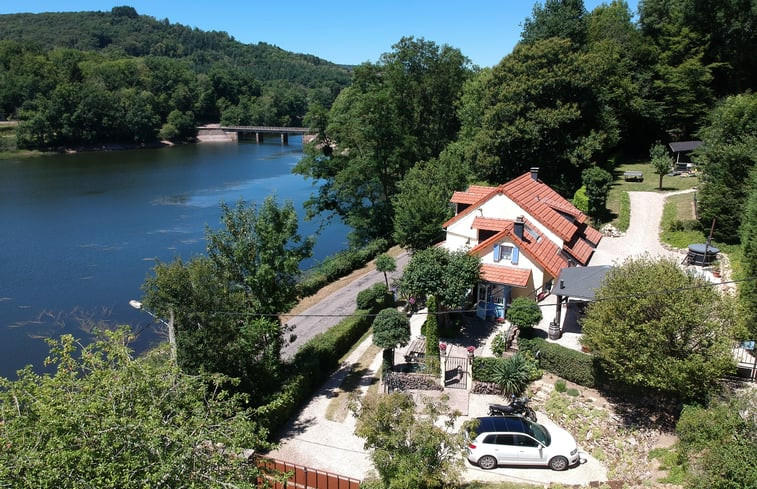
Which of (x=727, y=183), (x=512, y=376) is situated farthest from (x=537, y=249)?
(x=727, y=183)

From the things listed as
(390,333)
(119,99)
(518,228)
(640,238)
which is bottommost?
(390,333)

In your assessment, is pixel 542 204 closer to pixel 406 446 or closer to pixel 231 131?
pixel 406 446

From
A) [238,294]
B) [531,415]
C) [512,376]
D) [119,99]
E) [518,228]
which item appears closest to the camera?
[531,415]

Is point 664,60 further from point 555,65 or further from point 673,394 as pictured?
point 673,394

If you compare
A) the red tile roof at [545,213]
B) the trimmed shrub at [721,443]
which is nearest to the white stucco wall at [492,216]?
the red tile roof at [545,213]

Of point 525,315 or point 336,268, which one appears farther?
A: point 336,268

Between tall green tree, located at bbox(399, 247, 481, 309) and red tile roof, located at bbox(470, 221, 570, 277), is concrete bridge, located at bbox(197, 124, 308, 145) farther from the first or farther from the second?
tall green tree, located at bbox(399, 247, 481, 309)
